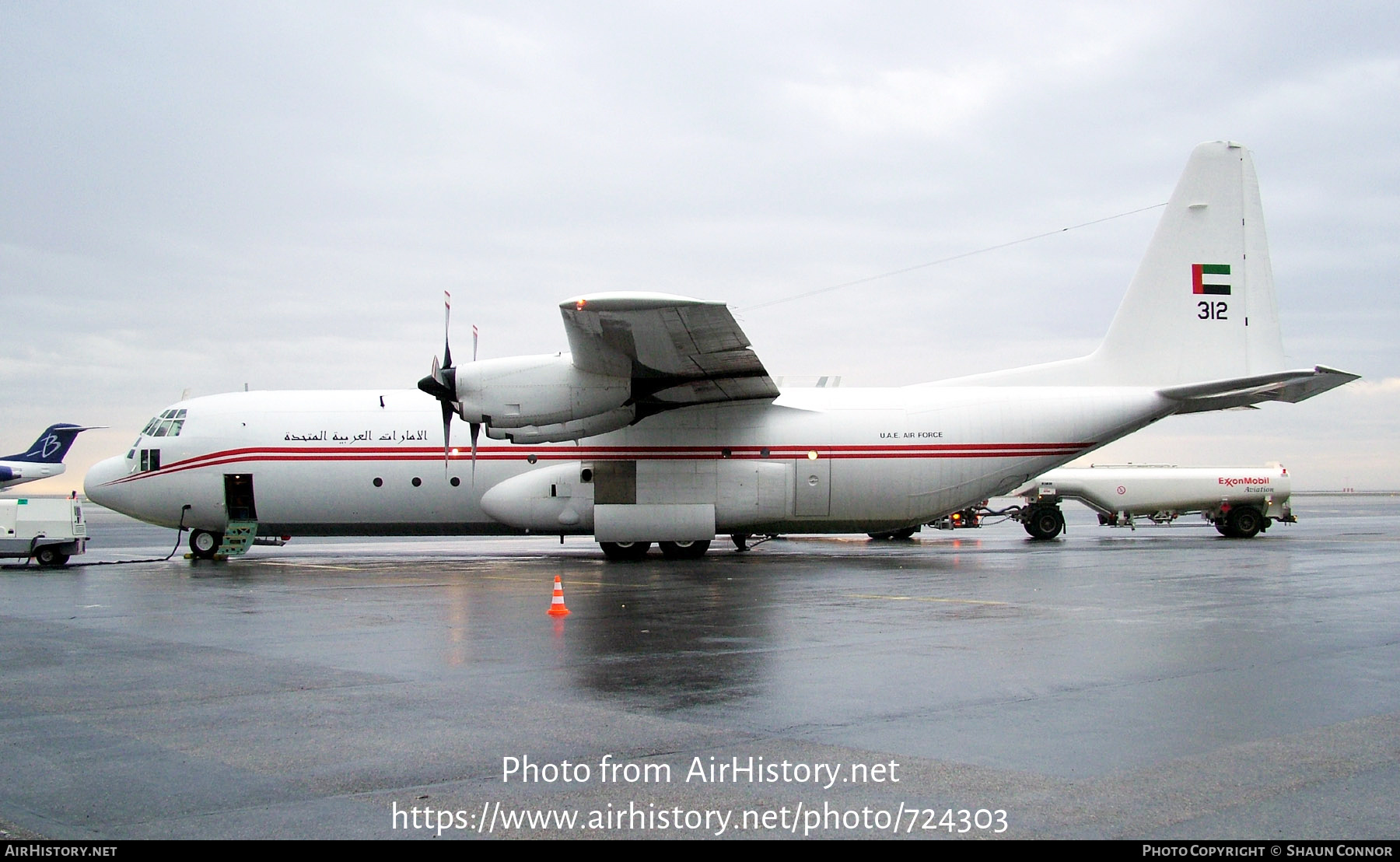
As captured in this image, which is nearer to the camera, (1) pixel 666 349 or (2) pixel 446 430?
(1) pixel 666 349

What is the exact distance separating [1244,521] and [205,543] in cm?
3516

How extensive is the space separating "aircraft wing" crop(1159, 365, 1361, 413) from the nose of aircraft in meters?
27.2

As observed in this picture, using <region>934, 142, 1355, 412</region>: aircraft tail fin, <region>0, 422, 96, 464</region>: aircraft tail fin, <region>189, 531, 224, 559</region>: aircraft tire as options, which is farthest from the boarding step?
<region>0, 422, 96, 464</region>: aircraft tail fin

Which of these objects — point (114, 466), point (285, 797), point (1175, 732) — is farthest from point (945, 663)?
point (114, 466)

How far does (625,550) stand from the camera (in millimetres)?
26719

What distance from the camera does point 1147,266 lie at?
26625 millimetres

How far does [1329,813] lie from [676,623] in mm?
A: 8663

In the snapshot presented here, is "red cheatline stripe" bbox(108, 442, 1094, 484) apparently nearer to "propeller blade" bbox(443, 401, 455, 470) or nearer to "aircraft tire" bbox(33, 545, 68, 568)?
"propeller blade" bbox(443, 401, 455, 470)

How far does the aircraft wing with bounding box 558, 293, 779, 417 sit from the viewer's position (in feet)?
65.2

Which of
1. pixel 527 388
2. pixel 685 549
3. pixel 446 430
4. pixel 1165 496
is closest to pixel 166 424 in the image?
pixel 446 430

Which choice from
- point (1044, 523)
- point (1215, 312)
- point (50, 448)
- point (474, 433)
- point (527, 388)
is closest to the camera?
point (527, 388)

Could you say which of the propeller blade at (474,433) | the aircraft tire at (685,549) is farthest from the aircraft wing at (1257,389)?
the propeller blade at (474,433)

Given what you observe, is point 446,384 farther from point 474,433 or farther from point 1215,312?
point 1215,312

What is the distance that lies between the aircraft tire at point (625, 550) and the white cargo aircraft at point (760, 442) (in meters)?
0.06
